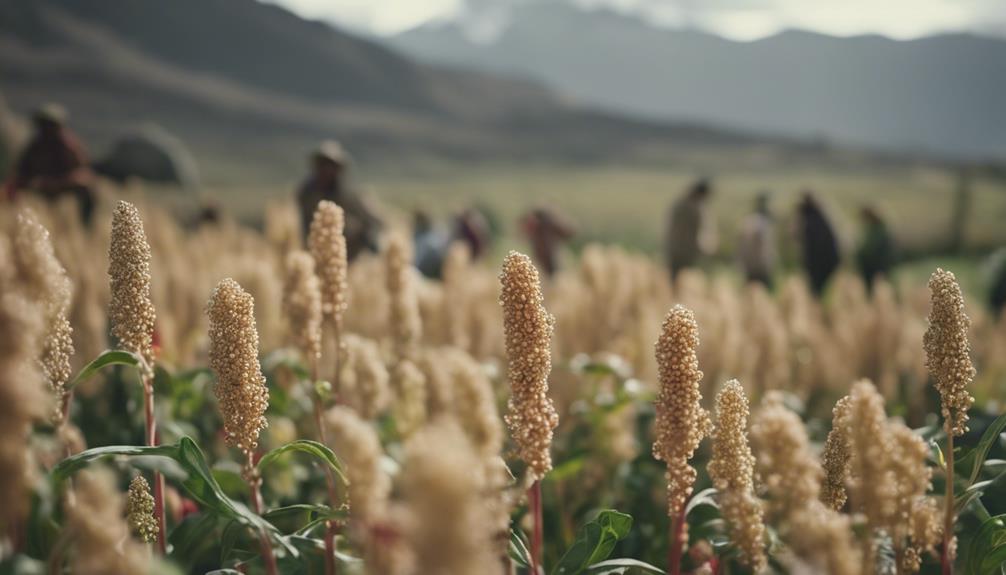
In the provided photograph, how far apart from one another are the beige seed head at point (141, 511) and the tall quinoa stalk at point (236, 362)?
0.85 feet

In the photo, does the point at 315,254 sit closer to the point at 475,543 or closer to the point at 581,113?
the point at 475,543

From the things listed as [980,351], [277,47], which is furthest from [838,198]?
[277,47]

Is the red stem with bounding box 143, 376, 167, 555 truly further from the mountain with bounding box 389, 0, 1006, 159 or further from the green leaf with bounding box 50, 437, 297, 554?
the mountain with bounding box 389, 0, 1006, 159

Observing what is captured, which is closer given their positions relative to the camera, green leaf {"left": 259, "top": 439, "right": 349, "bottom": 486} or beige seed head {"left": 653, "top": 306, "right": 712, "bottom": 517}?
beige seed head {"left": 653, "top": 306, "right": 712, "bottom": 517}

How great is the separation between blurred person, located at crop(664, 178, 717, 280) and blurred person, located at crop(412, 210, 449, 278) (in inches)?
116

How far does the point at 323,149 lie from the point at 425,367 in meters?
5.18

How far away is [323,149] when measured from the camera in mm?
7238

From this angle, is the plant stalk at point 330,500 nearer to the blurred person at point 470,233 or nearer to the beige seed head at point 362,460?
the beige seed head at point 362,460

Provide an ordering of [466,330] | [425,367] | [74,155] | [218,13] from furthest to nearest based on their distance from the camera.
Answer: [218,13] → [74,155] → [466,330] → [425,367]

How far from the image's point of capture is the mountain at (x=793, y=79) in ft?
433

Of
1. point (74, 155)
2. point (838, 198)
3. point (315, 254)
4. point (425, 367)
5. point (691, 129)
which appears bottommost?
point (425, 367)

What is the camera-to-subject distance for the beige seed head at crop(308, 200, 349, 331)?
1677 mm

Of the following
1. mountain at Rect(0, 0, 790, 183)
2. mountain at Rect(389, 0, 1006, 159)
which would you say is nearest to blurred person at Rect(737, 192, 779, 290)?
mountain at Rect(0, 0, 790, 183)

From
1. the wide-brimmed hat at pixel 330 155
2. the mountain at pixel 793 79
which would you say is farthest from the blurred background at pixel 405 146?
the mountain at pixel 793 79
